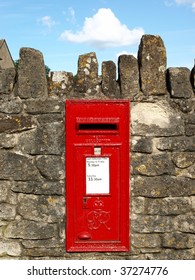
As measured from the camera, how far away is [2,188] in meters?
3.62

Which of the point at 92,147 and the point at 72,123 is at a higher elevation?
the point at 72,123

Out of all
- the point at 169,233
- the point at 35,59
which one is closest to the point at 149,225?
the point at 169,233

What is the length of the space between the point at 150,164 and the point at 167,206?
43 centimetres

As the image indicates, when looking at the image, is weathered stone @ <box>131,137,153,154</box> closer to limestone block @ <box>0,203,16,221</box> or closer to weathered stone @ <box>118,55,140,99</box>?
weathered stone @ <box>118,55,140,99</box>

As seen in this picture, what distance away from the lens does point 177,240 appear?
368 cm

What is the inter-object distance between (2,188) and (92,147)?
3.01 feet

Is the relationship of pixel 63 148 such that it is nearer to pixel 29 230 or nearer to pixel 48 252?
pixel 29 230

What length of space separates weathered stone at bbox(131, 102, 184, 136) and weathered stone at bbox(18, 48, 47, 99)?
2.84 ft

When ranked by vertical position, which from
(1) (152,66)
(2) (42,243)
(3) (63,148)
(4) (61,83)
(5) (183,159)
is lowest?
(2) (42,243)

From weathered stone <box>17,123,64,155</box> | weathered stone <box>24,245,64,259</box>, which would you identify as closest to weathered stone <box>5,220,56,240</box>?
weathered stone <box>24,245,64,259</box>

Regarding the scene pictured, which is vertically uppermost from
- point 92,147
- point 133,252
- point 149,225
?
point 92,147

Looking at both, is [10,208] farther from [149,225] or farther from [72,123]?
[149,225]

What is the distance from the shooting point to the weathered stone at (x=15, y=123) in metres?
3.58

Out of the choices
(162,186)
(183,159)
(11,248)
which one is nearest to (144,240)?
(162,186)
